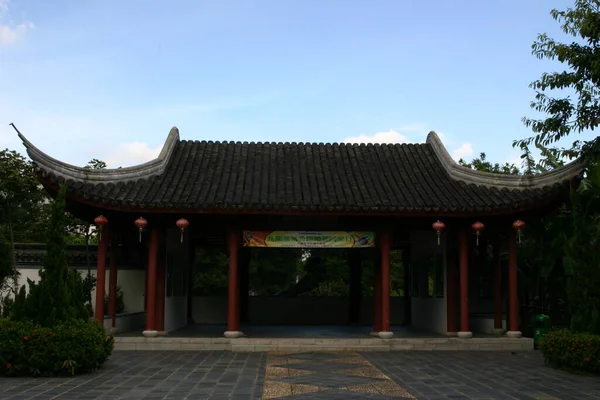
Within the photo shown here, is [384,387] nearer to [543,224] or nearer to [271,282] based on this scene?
[543,224]

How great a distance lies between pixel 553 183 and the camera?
40.3 ft

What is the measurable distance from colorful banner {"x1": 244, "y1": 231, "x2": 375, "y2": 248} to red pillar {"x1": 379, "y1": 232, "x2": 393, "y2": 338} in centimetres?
28

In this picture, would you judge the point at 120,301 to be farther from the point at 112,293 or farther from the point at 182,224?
the point at 182,224

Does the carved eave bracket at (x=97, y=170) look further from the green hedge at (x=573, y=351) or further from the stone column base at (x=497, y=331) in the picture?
the green hedge at (x=573, y=351)

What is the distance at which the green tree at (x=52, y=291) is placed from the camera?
8766 mm

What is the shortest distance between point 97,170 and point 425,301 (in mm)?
8456

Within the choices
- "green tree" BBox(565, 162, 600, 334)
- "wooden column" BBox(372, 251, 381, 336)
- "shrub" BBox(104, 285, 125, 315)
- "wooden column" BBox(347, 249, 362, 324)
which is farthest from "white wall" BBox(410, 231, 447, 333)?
"shrub" BBox(104, 285, 125, 315)

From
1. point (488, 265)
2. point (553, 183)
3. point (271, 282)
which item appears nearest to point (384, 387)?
point (553, 183)

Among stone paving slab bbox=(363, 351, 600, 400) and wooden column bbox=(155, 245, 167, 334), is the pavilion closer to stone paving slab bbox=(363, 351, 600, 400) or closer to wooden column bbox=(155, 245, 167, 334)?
wooden column bbox=(155, 245, 167, 334)

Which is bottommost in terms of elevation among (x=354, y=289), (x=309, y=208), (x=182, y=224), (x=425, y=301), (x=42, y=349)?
(x=42, y=349)

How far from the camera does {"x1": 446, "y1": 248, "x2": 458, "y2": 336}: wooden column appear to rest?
1366 cm

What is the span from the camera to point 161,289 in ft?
43.6

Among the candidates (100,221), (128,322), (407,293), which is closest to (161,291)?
(128,322)

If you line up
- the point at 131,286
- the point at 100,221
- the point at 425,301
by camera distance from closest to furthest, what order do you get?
1. the point at 100,221
2. the point at 425,301
3. the point at 131,286
